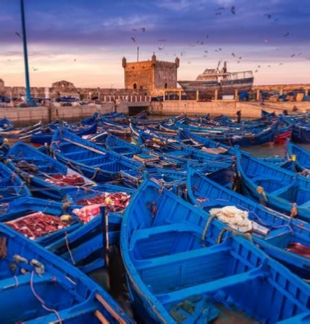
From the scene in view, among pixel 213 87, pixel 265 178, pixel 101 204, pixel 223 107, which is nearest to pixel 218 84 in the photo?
pixel 213 87

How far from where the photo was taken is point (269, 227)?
7605 millimetres

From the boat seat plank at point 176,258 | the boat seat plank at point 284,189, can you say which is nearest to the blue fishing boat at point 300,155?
the boat seat plank at point 284,189

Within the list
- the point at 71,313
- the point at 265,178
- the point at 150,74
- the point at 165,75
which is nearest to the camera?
the point at 71,313

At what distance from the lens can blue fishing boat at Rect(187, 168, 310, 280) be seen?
618 cm

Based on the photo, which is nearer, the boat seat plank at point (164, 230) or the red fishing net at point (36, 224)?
the boat seat plank at point (164, 230)

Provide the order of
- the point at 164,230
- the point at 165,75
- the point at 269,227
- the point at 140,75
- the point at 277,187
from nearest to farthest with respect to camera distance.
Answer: the point at 164,230 → the point at 269,227 → the point at 277,187 → the point at 140,75 → the point at 165,75

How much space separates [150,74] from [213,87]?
1271 cm

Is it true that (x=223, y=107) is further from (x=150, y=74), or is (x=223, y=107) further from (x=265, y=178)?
(x=265, y=178)

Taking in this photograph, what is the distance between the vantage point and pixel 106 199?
912 cm

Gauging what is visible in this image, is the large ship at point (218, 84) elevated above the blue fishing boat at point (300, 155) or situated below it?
above

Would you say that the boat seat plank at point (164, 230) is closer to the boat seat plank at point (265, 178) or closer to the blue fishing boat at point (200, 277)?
the blue fishing boat at point (200, 277)

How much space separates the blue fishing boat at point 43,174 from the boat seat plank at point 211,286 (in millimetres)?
5794

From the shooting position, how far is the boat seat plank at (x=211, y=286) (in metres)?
4.85

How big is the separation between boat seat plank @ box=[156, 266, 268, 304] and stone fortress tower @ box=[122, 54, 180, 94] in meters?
57.6
